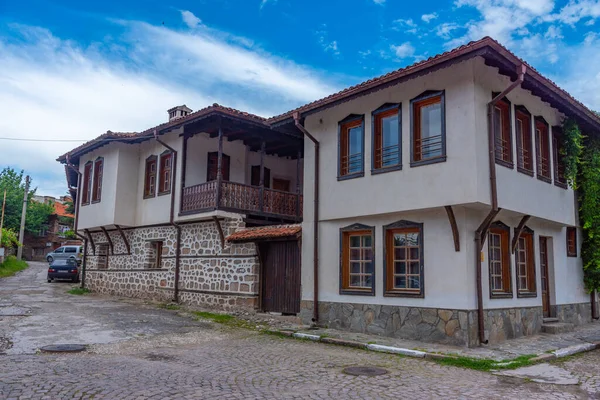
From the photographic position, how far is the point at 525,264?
11969 millimetres

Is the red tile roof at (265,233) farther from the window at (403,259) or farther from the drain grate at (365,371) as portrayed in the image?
the drain grate at (365,371)

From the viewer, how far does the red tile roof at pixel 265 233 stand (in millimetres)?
12898

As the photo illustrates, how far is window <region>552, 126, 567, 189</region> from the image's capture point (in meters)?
12.8

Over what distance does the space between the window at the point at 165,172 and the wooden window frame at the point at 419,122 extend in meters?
9.41

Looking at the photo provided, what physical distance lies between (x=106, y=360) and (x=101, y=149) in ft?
45.4

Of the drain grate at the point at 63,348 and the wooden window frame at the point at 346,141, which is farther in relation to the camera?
the wooden window frame at the point at 346,141

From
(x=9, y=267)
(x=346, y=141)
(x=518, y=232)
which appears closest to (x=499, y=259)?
(x=518, y=232)

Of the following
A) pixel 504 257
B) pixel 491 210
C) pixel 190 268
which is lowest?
pixel 190 268

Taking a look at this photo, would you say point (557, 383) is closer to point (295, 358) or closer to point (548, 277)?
point (295, 358)

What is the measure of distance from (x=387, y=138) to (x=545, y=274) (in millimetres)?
5817

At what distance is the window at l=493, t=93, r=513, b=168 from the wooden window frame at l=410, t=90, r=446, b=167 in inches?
45.7

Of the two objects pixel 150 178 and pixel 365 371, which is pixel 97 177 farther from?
pixel 365 371

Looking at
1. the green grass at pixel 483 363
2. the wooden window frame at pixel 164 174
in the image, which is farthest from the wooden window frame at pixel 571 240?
the wooden window frame at pixel 164 174

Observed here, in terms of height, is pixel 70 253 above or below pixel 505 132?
below
